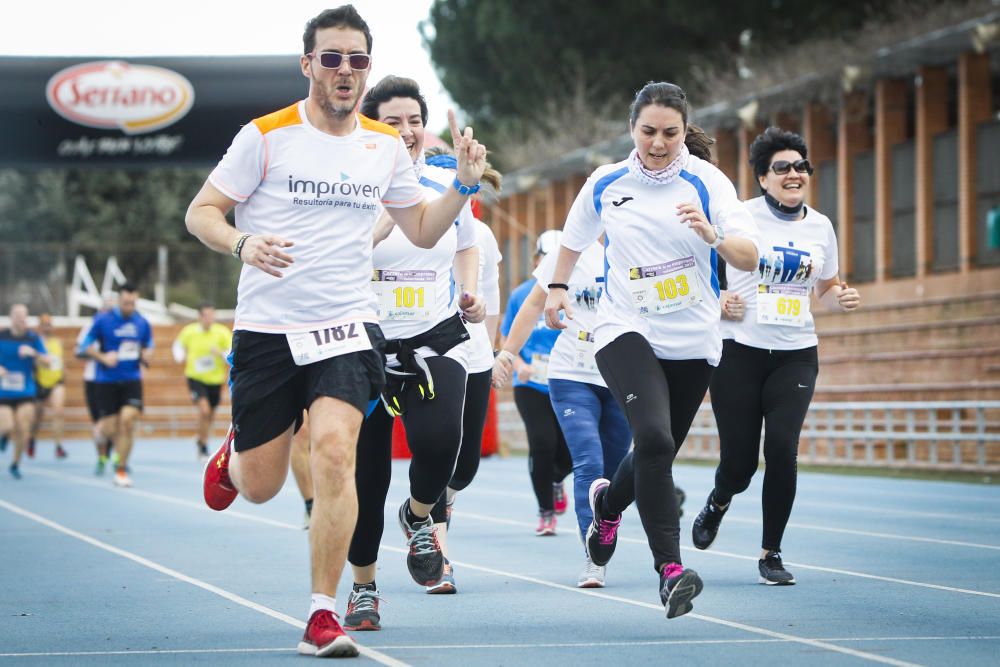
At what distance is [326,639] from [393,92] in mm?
2907

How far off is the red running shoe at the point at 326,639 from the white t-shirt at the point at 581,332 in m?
3.76

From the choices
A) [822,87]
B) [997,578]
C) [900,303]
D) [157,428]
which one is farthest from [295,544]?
[157,428]

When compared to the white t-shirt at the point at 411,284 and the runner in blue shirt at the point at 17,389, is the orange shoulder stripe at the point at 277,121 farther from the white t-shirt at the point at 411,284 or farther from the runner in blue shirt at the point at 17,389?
the runner in blue shirt at the point at 17,389

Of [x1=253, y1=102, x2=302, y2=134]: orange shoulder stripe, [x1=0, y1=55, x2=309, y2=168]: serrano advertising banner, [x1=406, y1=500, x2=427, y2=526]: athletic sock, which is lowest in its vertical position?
[x1=406, y1=500, x2=427, y2=526]: athletic sock

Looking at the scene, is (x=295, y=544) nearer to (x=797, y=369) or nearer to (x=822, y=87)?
Answer: (x=797, y=369)

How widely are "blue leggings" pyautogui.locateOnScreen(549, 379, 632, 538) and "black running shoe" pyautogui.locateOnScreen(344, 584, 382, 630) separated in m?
2.36

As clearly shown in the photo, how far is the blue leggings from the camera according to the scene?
9609 mm

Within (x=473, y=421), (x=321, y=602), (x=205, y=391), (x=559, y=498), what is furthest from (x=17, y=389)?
(x=321, y=602)

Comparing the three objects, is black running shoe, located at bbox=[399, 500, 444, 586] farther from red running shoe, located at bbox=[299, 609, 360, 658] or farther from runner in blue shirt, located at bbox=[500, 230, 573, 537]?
runner in blue shirt, located at bbox=[500, 230, 573, 537]

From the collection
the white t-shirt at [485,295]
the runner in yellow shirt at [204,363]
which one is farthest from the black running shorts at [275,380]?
the runner in yellow shirt at [204,363]

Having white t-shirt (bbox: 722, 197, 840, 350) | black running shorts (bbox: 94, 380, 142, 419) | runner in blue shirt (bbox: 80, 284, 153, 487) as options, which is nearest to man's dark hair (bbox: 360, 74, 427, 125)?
white t-shirt (bbox: 722, 197, 840, 350)

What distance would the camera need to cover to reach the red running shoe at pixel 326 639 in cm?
610

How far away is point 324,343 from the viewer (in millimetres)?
6297

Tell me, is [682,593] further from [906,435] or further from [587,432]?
[906,435]
